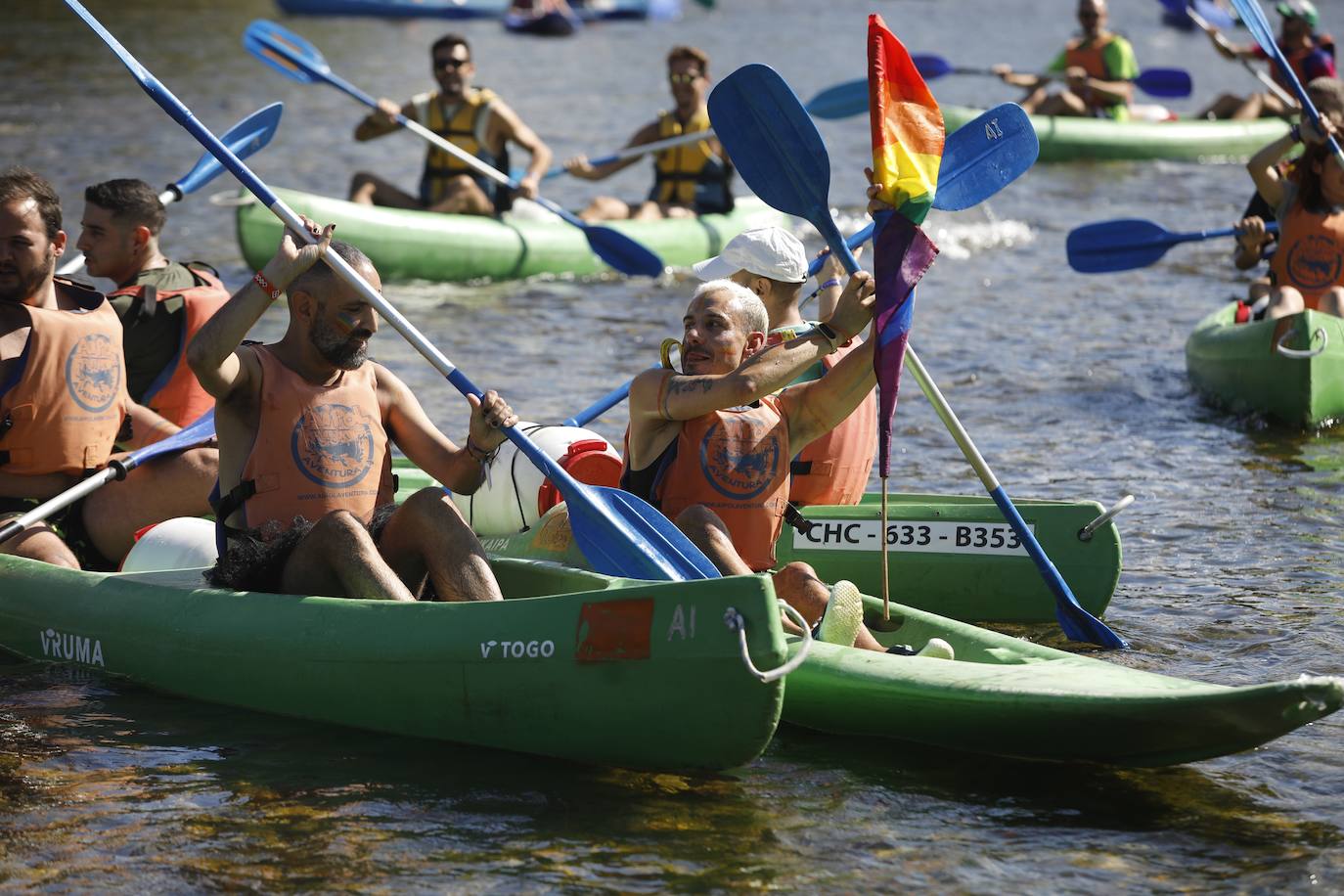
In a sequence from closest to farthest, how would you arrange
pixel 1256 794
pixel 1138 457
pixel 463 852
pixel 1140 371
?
1. pixel 463 852
2. pixel 1256 794
3. pixel 1138 457
4. pixel 1140 371

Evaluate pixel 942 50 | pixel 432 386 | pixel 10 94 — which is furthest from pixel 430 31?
pixel 432 386

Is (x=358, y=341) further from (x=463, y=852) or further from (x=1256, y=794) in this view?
(x=1256, y=794)

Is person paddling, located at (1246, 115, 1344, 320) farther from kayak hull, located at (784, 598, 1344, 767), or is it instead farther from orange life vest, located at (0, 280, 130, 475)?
orange life vest, located at (0, 280, 130, 475)

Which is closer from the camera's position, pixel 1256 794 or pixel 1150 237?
pixel 1256 794

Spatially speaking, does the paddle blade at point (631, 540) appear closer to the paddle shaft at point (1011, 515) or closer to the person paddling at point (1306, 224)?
the paddle shaft at point (1011, 515)

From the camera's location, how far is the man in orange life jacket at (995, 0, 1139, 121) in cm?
1573

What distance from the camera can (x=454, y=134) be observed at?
1071 cm

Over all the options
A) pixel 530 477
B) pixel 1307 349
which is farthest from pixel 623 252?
pixel 530 477

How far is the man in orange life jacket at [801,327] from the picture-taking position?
5090 millimetres

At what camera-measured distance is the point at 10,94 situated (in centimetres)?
1852

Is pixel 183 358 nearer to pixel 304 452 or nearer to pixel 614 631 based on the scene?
pixel 304 452

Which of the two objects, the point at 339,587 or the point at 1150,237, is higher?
the point at 1150,237

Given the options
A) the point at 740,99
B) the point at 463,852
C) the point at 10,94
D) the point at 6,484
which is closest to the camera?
the point at 463,852

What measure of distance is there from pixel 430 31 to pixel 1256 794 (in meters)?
27.5
